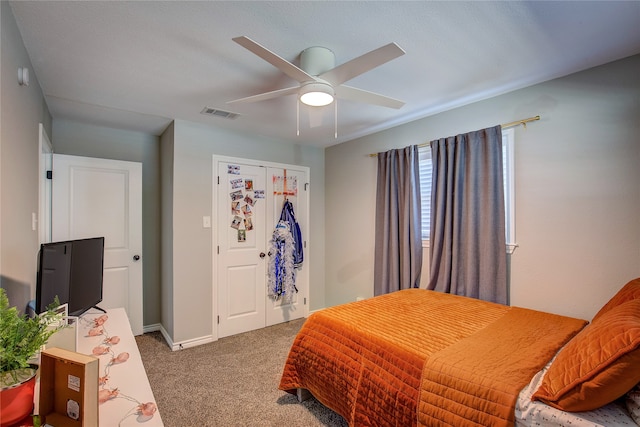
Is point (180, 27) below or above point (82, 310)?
above

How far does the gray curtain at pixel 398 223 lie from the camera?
10.5 feet

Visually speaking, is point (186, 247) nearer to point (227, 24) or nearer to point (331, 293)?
point (331, 293)

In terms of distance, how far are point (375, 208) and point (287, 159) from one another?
4.47ft

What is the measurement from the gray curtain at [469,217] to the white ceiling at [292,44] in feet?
1.47

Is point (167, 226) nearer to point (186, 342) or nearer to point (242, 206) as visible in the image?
point (242, 206)

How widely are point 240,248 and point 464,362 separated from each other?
A: 9.11ft

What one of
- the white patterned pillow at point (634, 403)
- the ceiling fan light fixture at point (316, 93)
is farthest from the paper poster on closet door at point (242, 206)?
the white patterned pillow at point (634, 403)

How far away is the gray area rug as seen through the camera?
213 centimetres

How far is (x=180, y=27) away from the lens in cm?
170

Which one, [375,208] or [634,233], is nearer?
[634,233]

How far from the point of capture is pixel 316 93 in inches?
74.0

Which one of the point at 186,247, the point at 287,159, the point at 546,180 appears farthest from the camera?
the point at 287,159

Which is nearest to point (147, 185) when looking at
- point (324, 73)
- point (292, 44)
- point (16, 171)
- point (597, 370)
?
point (16, 171)

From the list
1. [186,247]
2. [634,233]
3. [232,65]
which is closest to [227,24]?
[232,65]
